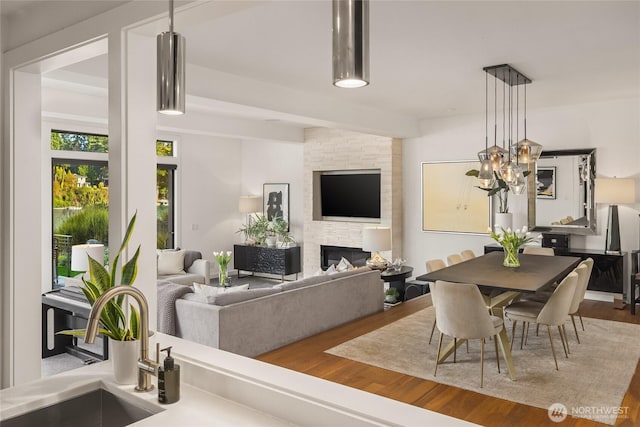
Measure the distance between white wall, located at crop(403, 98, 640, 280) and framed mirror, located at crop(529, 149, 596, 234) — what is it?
0.12 meters

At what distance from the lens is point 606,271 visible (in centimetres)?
622

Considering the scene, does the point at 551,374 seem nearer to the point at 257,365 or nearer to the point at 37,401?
the point at 257,365

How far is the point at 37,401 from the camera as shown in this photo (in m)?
1.54

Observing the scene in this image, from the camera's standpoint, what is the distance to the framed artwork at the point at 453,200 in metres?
7.41

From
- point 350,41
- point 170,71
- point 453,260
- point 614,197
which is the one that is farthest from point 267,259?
point 350,41

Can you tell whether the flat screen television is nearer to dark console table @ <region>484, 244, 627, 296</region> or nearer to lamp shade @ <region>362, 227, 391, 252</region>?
lamp shade @ <region>362, 227, 391, 252</region>

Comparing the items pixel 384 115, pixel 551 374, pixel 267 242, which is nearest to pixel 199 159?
pixel 267 242

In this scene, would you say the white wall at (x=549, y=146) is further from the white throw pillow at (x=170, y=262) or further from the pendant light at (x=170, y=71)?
the pendant light at (x=170, y=71)

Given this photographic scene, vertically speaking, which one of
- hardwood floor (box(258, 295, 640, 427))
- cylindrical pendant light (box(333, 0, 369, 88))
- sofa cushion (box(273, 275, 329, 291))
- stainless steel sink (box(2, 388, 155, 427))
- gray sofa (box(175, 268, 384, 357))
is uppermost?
cylindrical pendant light (box(333, 0, 369, 88))

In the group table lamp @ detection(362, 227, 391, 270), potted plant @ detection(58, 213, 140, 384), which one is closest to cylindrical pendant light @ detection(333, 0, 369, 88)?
potted plant @ detection(58, 213, 140, 384)

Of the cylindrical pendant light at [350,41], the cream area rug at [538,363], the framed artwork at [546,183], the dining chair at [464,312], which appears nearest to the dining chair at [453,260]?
the cream area rug at [538,363]

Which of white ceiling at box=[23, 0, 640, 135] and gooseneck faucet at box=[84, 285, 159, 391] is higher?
white ceiling at box=[23, 0, 640, 135]

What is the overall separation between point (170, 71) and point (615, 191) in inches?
243

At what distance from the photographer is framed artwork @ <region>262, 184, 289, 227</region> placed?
9273mm
